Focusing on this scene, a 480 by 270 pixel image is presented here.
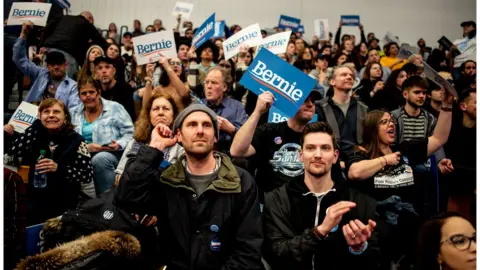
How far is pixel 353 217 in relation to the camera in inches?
114

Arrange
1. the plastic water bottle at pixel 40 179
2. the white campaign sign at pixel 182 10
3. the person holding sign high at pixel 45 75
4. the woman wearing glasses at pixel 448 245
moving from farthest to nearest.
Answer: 1. the white campaign sign at pixel 182 10
2. the person holding sign high at pixel 45 75
3. the plastic water bottle at pixel 40 179
4. the woman wearing glasses at pixel 448 245

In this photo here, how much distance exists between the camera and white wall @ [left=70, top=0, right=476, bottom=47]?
46.1 ft

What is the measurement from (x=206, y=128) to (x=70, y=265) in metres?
1.01

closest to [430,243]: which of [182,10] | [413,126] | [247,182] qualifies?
[247,182]

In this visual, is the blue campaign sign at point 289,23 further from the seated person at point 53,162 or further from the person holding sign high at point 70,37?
the seated person at point 53,162

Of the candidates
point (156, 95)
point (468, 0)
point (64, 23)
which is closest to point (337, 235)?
point (156, 95)

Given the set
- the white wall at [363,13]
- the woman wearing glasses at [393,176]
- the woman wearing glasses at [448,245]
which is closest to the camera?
the woman wearing glasses at [448,245]

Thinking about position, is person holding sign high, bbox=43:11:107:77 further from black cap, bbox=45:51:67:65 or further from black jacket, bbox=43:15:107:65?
black cap, bbox=45:51:67:65

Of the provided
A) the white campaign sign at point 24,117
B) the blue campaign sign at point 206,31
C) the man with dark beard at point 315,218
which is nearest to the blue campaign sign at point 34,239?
the man with dark beard at point 315,218

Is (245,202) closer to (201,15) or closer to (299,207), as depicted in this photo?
(299,207)

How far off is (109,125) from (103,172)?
1.75 ft

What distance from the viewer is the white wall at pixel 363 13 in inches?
554

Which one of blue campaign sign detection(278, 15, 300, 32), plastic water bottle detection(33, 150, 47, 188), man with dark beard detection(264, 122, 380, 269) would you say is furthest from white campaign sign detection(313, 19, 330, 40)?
man with dark beard detection(264, 122, 380, 269)

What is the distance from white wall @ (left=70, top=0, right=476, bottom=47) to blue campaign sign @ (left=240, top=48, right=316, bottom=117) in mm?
10355
